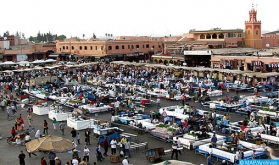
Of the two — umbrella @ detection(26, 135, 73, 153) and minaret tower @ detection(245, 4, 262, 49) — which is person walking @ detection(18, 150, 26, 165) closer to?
umbrella @ detection(26, 135, 73, 153)

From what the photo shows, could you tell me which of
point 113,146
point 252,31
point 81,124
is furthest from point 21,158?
point 252,31

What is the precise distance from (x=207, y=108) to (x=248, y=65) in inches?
658

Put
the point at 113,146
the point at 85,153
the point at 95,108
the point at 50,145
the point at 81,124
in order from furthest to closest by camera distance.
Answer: the point at 95,108 → the point at 81,124 → the point at 113,146 → the point at 85,153 → the point at 50,145

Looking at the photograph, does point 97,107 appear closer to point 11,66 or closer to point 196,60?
point 196,60

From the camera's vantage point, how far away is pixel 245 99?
26.6 metres

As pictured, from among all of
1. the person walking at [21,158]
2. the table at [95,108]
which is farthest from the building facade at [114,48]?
the person walking at [21,158]

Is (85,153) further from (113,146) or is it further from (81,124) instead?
(81,124)

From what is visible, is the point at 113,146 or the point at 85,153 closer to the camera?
the point at 85,153

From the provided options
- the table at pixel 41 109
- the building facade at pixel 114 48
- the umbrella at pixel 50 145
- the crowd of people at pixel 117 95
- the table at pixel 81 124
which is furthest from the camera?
the building facade at pixel 114 48

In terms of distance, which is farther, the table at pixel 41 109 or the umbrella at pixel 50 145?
the table at pixel 41 109

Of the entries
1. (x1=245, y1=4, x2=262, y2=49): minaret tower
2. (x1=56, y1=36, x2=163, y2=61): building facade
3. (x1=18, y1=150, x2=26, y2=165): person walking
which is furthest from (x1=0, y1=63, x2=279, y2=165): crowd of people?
(x1=245, y1=4, x2=262, y2=49): minaret tower

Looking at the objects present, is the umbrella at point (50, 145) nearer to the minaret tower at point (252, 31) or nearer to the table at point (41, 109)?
the table at point (41, 109)

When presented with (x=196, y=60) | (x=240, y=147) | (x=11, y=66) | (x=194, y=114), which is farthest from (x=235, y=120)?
(x=11, y=66)

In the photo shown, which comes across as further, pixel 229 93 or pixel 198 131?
pixel 229 93
